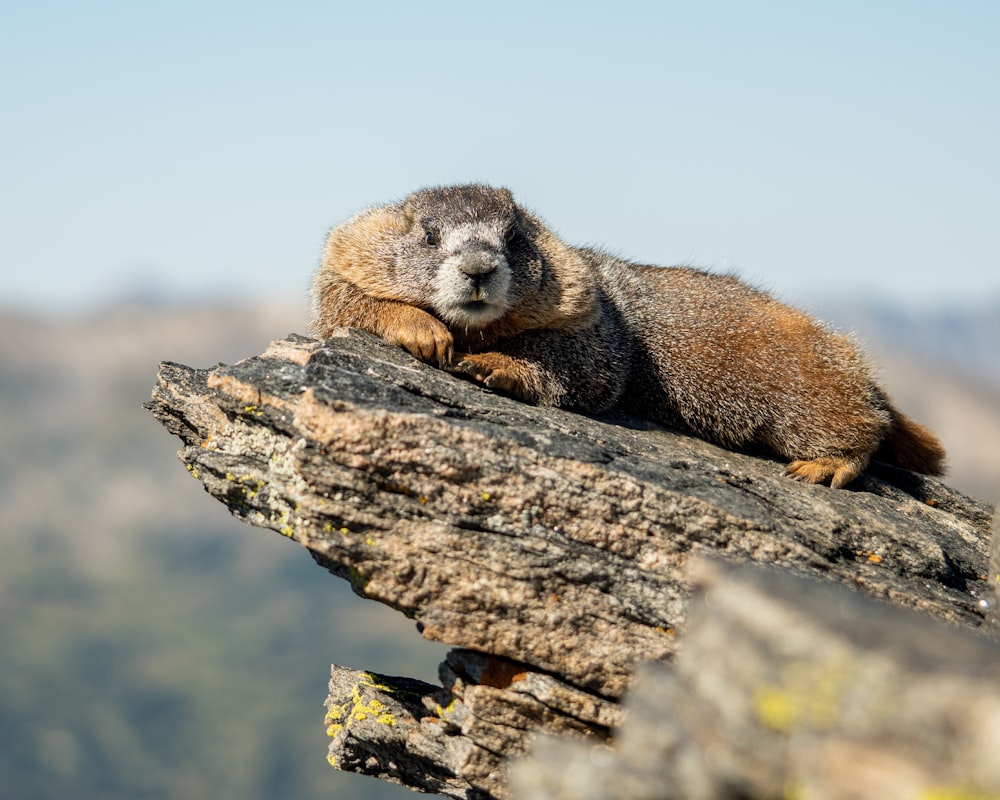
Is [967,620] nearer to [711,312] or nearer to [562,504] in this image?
[562,504]

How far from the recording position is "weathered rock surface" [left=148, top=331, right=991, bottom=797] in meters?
9.65

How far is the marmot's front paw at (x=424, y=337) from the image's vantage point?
1161cm

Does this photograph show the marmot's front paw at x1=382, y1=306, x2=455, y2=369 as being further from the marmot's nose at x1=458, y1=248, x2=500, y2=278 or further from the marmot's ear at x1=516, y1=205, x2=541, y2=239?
the marmot's ear at x1=516, y1=205, x2=541, y2=239

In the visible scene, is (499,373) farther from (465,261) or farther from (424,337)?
(465,261)

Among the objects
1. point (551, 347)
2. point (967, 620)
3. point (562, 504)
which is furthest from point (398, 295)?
point (967, 620)

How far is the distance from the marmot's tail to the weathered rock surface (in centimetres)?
364

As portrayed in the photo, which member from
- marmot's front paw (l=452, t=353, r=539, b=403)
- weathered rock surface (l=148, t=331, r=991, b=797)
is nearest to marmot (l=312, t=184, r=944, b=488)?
marmot's front paw (l=452, t=353, r=539, b=403)

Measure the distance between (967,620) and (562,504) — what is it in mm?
4248

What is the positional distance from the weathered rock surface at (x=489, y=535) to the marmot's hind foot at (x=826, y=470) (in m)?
1.48

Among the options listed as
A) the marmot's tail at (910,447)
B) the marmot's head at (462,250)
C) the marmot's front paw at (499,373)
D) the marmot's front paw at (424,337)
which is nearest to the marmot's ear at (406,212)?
the marmot's head at (462,250)

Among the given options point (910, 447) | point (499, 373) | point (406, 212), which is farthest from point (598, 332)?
point (910, 447)

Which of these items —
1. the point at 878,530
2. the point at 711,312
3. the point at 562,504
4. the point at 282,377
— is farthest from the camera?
the point at 711,312

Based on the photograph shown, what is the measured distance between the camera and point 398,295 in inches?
480

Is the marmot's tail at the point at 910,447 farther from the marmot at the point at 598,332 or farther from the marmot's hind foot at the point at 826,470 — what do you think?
the marmot's hind foot at the point at 826,470
